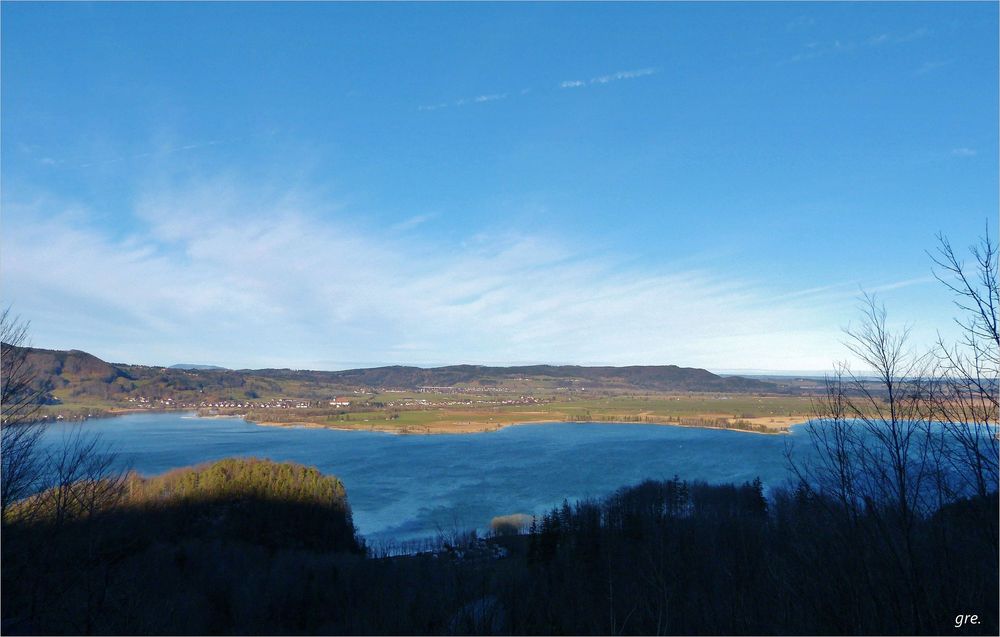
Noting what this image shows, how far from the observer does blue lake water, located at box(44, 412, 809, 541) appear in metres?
23.8

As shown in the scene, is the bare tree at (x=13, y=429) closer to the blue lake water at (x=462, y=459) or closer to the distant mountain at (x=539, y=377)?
the blue lake water at (x=462, y=459)

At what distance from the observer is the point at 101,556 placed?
7699 mm

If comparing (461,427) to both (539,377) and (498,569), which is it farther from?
(539,377)

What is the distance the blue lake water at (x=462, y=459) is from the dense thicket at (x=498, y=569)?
3.31m

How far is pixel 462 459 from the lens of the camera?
35.8m

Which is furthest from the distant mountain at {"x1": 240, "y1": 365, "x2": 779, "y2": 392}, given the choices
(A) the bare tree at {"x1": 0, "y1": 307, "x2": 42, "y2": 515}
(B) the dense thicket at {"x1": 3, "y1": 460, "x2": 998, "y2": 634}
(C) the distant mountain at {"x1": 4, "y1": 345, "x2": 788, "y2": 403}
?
(A) the bare tree at {"x1": 0, "y1": 307, "x2": 42, "y2": 515}

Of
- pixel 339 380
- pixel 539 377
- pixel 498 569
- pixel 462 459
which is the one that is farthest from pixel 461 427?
pixel 539 377

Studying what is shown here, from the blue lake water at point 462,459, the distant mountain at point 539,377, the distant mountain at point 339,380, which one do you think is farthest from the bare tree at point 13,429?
the distant mountain at point 539,377

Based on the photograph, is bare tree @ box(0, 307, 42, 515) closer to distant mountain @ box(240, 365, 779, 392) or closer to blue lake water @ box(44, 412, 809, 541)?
blue lake water @ box(44, 412, 809, 541)

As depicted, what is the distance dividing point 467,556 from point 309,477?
7.64m

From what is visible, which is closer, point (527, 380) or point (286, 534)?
point (286, 534)

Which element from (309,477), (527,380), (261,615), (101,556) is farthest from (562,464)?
(527,380)

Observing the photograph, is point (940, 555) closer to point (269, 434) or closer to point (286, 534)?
point (286, 534)

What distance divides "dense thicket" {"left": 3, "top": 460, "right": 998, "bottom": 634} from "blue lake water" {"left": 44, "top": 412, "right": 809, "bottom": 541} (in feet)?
10.9
